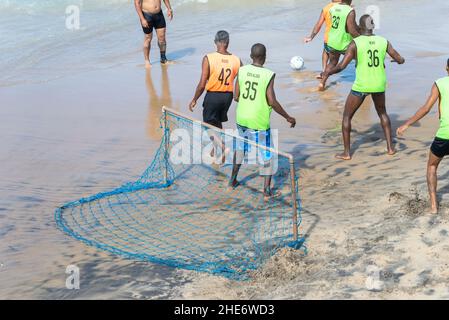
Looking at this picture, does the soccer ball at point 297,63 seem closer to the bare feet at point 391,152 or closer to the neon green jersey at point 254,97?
the bare feet at point 391,152

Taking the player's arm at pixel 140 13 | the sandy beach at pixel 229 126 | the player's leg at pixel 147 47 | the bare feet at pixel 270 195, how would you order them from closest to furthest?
1. the sandy beach at pixel 229 126
2. the bare feet at pixel 270 195
3. the player's arm at pixel 140 13
4. the player's leg at pixel 147 47

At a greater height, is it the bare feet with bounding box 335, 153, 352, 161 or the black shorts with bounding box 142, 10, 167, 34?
the black shorts with bounding box 142, 10, 167, 34

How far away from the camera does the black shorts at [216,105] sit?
30.7ft

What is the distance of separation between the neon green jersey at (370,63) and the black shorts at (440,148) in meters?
2.11

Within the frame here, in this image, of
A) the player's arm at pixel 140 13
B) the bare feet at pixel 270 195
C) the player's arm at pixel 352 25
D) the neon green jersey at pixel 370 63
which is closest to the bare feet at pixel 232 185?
the bare feet at pixel 270 195

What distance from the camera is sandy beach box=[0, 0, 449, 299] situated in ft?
21.8

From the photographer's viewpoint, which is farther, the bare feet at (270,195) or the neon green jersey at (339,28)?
the neon green jersey at (339,28)

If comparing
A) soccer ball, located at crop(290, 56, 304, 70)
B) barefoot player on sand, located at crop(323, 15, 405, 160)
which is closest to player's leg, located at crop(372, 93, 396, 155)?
barefoot player on sand, located at crop(323, 15, 405, 160)

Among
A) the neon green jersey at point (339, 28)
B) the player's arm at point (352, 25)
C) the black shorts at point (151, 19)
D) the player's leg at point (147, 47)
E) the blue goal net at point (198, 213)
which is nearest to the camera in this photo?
the blue goal net at point (198, 213)

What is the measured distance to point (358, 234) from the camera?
23.9 feet

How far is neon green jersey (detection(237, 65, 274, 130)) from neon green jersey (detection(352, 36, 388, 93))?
1527 millimetres

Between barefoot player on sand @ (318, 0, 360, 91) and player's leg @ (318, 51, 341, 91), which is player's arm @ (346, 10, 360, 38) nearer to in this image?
barefoot player on sand @ (318, 0, 360, 91)

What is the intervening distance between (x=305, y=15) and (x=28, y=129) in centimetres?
1064

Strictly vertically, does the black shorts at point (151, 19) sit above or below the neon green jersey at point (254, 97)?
above
